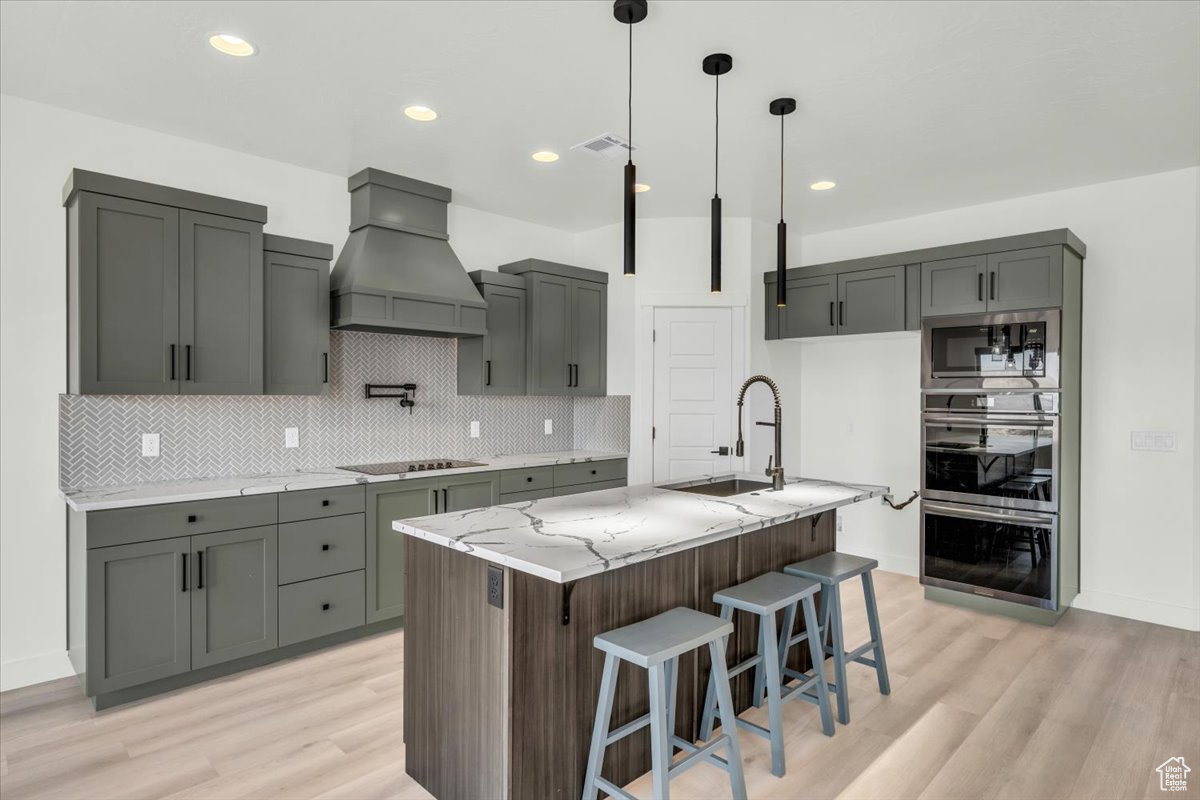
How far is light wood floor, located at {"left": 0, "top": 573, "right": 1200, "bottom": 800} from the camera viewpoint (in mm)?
2350

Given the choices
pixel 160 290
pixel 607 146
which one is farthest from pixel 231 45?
pixel 607 146

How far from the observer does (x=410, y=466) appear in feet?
14.0

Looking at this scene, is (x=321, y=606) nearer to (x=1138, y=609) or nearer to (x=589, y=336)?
(x=589, y=336)

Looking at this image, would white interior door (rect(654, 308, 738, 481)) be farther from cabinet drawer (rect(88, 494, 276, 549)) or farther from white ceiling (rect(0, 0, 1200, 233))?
cabinet drawer (rect(88, 494, 276, 549))

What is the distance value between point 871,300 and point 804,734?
3.10m

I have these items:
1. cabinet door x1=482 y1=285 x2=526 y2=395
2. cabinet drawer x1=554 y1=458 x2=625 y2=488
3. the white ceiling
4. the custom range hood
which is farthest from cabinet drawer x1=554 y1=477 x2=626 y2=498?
the white ceiling

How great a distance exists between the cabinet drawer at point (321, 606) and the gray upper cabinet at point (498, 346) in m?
1.55

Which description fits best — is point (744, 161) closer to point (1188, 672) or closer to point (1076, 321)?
point (1076, 321)

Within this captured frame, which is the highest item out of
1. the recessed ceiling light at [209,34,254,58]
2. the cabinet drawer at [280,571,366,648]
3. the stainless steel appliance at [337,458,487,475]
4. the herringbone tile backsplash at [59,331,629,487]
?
the recessed ceiling light at [209,34,254,58]

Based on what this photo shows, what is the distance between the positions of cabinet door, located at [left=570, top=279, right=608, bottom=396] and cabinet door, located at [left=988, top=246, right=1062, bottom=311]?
8.82ft

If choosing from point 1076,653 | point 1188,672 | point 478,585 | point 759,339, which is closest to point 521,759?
point 478,585

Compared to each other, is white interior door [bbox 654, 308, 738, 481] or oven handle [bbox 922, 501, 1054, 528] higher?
white interior door [bbox 654, 308, 738, 481]

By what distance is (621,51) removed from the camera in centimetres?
267

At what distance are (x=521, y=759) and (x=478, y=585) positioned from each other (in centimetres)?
52
